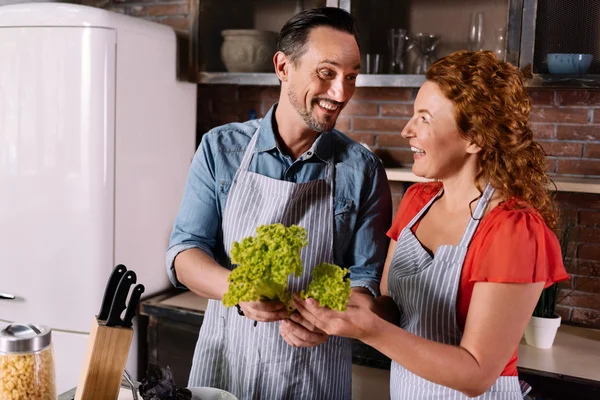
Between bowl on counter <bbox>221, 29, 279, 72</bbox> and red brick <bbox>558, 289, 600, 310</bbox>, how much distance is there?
1.65 metres

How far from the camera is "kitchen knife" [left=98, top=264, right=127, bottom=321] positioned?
4.03 feet

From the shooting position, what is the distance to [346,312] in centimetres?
124

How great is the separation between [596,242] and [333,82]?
5.47ft

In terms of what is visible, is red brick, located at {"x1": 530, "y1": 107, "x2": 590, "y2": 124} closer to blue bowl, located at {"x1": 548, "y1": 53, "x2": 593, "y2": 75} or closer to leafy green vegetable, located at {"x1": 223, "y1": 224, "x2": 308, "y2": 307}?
blue bowl, located at {"x1": 548, "y1": 53, "x2": 593, "y2": 75}

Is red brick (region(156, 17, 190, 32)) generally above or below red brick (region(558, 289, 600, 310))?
above

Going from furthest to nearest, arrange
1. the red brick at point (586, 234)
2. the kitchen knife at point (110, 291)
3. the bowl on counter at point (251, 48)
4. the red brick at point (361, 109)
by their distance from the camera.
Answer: the red brick at point (361, 109) < the bowl on counter at point (251, 48) < the red brick at point (586, 234) < the kitchen knife at point (110, 291)

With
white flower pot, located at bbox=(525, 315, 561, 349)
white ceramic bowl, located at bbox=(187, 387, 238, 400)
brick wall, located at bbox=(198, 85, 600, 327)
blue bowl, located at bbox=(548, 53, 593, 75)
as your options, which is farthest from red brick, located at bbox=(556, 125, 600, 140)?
white ceramic bowl, located at bbox=(187, 387, 238, 400)

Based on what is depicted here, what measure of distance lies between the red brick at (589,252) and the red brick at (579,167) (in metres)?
0.31

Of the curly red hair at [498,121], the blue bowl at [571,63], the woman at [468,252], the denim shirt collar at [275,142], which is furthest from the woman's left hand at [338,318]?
the blue bowl at [571,63]

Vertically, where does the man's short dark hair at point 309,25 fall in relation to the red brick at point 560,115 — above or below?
above

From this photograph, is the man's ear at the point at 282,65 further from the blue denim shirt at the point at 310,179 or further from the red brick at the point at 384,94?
the red brick at the point at 384,94

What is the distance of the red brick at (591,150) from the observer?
2709 millimetres

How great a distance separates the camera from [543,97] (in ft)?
9.11

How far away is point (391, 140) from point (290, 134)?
1.35 meters
